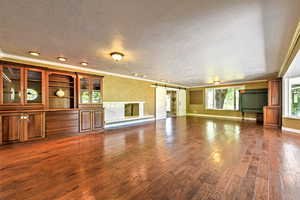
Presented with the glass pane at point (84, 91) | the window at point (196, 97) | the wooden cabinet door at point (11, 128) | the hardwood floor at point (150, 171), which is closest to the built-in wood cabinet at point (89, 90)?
the glass pane at point (84, 91)

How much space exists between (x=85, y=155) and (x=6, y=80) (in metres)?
2.88

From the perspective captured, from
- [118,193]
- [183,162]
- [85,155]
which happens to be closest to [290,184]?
[183,162]

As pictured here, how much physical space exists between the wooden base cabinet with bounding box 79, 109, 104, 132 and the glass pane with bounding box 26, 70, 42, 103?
1.24 metres

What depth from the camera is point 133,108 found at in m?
6.89

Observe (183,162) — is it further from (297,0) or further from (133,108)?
(133,108)

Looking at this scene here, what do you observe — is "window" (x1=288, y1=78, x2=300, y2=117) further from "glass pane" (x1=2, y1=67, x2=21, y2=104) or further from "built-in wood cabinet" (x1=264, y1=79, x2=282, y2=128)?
"glass pane" (x1=2, y1=67, x2=21, y2=104)

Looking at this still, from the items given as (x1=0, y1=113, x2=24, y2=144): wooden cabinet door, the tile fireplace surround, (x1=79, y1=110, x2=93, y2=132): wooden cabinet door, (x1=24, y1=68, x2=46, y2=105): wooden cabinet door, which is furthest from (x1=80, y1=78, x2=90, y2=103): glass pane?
(x1=0, y1=113, x2=24, y2=144): wooden cabinet door

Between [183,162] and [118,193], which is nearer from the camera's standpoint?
[118,193]

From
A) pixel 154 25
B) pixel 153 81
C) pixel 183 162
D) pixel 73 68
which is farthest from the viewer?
pixel 153 81

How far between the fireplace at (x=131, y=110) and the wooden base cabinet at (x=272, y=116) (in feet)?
19.6

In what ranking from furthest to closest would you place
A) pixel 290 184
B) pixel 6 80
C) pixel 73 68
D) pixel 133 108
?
pixel 133 108 < pixel 73 68 < pixel 6 80 < pixel 290 184

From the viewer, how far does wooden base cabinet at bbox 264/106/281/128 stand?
5.43 metres

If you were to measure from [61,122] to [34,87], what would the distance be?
1232mm

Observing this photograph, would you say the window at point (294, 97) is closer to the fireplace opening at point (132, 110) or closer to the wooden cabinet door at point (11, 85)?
the fireplace opening at point (132, 110)
